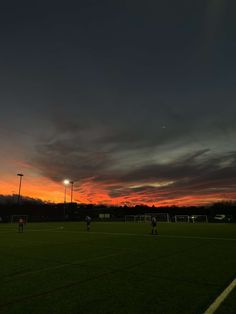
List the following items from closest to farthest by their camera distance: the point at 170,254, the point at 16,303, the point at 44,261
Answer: the point at 16,303 < the point at 44,261 < the point at 170,254

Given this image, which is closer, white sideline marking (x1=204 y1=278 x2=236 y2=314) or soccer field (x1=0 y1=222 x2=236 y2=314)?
white sideline marking (x1=204 y1=278 x2=236 y2=314)

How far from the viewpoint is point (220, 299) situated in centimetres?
734

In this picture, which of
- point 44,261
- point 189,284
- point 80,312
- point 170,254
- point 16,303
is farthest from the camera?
point 170,254

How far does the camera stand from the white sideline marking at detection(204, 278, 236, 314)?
6.54 meters

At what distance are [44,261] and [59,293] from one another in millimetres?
5744

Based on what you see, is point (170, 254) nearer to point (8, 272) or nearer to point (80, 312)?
point (8, 272)

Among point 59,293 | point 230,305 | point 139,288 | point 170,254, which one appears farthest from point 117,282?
point 170,254

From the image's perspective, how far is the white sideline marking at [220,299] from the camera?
6.54m

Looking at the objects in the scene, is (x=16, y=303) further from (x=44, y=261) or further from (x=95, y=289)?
(x=44, y=261)

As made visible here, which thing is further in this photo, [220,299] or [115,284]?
[115,284]

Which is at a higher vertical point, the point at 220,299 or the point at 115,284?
the point at 115,284

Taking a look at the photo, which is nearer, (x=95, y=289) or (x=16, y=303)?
(x=16, y=303)

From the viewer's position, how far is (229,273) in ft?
34.4

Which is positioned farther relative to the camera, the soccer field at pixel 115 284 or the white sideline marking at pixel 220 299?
the soccer field at pixel 115 284
